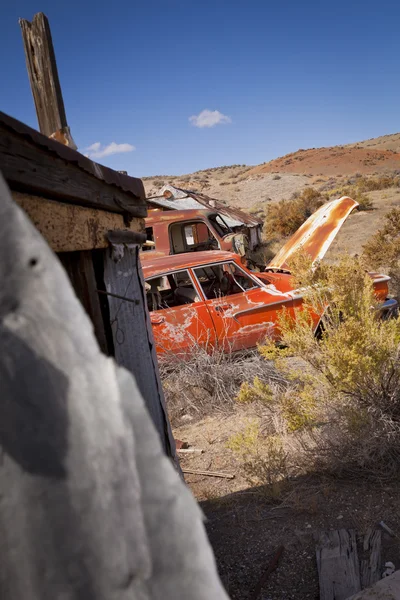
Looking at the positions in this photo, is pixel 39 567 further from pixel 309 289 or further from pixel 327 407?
pixel 309 289

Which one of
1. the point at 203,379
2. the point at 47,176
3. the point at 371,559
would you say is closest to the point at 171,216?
the point at 203,379

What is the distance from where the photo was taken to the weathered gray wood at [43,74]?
2770 mm

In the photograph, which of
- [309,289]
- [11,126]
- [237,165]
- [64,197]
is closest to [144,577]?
[11,126]

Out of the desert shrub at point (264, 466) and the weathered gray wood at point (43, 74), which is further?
the desert shrub at point (264, 466)

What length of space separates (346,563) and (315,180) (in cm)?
4387

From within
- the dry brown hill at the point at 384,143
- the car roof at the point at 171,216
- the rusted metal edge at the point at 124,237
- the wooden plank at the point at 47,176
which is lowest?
the rusted metal edge at the point at 124,237

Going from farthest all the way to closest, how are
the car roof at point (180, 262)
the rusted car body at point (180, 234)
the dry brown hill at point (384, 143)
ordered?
1. the dry brown hill at point (384, 143)
2. the rusted car body at point (180, 234)
3. the car roof at point (180, 262)

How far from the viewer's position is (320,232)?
692 cm

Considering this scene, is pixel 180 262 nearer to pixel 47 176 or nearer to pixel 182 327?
pixel 182 327

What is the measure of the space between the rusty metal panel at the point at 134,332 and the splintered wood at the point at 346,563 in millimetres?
1246

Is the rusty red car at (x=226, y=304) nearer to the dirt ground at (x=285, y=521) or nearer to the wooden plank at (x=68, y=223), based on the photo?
the dirt ground at (x=285, y=521)

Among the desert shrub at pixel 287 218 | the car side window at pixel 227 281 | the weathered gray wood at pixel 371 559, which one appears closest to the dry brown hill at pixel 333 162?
the desert shrub at pixel 287 218

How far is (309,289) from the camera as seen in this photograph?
5.33m

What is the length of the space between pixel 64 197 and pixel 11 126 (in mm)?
588
